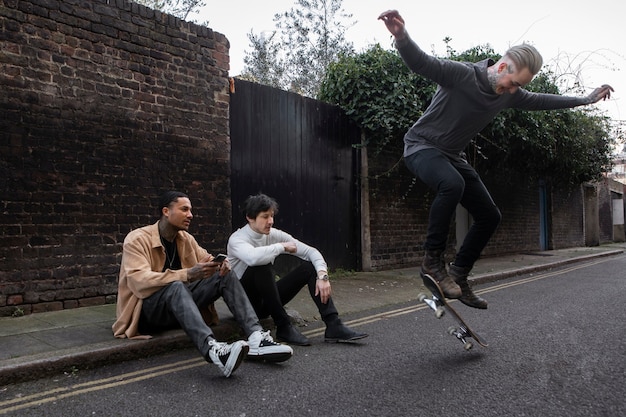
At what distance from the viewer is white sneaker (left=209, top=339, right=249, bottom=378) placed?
315cm

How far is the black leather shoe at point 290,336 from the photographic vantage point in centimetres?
412

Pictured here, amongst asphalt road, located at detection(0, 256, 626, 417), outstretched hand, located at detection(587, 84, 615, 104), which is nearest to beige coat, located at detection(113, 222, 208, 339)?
asphalt road, located at detection(0, 256, 626, 417)

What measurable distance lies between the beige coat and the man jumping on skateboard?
176 centimetres

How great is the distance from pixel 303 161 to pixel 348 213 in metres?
1.49

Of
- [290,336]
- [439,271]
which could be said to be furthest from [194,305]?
[439,271]

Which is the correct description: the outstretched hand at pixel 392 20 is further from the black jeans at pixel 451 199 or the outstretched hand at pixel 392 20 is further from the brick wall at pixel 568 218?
the brick wall at pixel 568 218

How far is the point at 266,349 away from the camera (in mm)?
3496

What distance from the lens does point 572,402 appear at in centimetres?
273

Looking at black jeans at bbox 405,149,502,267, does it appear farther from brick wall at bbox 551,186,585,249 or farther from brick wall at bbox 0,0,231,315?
brick wall at bbox 551,186,585,249

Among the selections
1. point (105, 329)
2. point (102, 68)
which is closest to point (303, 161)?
point (102, 68)

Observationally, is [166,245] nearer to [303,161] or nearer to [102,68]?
[102,68]

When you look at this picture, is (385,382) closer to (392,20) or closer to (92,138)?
(392,20)

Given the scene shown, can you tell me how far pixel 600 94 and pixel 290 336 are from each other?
314 centimetres

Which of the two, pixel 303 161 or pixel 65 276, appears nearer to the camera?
pixel 65 276
